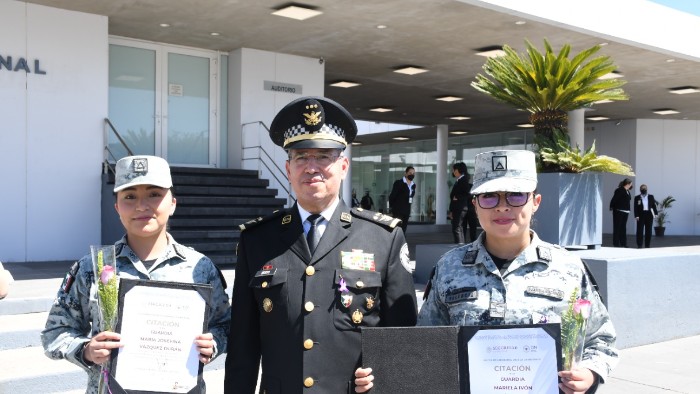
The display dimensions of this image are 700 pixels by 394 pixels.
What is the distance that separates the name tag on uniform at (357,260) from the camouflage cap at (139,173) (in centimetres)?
71

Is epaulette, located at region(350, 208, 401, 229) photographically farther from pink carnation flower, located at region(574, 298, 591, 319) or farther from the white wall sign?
the white wall sign

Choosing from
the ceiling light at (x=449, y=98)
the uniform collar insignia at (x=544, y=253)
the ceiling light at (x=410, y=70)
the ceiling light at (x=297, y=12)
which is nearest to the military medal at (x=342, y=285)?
the uniform collar insignia at (x=544, y=253)

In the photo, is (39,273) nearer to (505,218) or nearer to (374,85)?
(505,218)

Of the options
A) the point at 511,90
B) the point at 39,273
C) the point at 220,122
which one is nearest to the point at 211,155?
the point at 220,122

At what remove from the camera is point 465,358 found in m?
2.06

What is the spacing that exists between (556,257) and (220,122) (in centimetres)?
1232

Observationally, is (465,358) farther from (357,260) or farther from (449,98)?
(449,98)

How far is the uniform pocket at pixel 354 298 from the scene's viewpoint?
230cm

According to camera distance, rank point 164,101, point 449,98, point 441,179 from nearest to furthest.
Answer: point 164,101
point 449,98
point 441,179

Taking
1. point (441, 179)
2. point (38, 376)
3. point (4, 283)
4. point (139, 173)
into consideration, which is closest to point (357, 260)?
point (139, 173)

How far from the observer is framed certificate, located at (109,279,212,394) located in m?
2.12

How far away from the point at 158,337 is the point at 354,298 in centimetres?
68

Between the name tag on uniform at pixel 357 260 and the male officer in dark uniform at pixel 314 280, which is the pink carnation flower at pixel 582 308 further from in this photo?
the name tag on uniform at pixel 357 260

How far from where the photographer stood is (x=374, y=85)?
18047 millimetres
